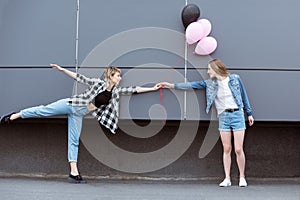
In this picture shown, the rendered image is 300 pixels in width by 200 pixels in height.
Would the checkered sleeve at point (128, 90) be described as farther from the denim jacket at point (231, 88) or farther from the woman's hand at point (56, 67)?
the woman's hand at point (56, 67)

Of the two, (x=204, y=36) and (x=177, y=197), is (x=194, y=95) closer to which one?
(x=204, y=36)

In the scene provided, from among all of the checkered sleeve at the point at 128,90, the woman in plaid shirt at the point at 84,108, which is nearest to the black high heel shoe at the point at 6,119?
the woman in plaid shirt at the point at 84,108

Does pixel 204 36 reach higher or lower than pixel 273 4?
lower

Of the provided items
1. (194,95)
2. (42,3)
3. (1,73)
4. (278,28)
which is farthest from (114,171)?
(278,28)

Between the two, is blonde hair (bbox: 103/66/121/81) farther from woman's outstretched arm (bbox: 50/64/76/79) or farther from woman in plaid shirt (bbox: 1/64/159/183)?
woman's outstretched arm (bbox: 50/64/76/79)

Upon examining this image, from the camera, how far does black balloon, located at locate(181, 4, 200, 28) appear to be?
615 cm

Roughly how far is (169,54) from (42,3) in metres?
2.04

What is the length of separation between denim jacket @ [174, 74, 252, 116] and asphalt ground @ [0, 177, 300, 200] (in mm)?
1093

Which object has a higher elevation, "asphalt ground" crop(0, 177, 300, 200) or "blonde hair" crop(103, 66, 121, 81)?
"blonde hair" crop(103, 66, 121, 81)

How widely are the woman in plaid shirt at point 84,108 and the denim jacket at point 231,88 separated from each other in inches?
30.3

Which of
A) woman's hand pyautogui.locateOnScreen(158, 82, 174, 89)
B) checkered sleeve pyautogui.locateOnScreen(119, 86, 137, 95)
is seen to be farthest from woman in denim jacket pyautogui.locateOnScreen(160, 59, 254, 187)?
checkered sleeve pyautogui.locateOnScreen(119, 86, 137, 95)

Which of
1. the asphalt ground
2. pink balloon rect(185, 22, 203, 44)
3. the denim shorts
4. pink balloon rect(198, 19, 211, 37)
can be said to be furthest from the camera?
pink balloon rect(198, 19, 211, 37)

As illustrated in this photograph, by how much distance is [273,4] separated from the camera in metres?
6.41

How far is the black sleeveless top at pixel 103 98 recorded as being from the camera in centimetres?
614
